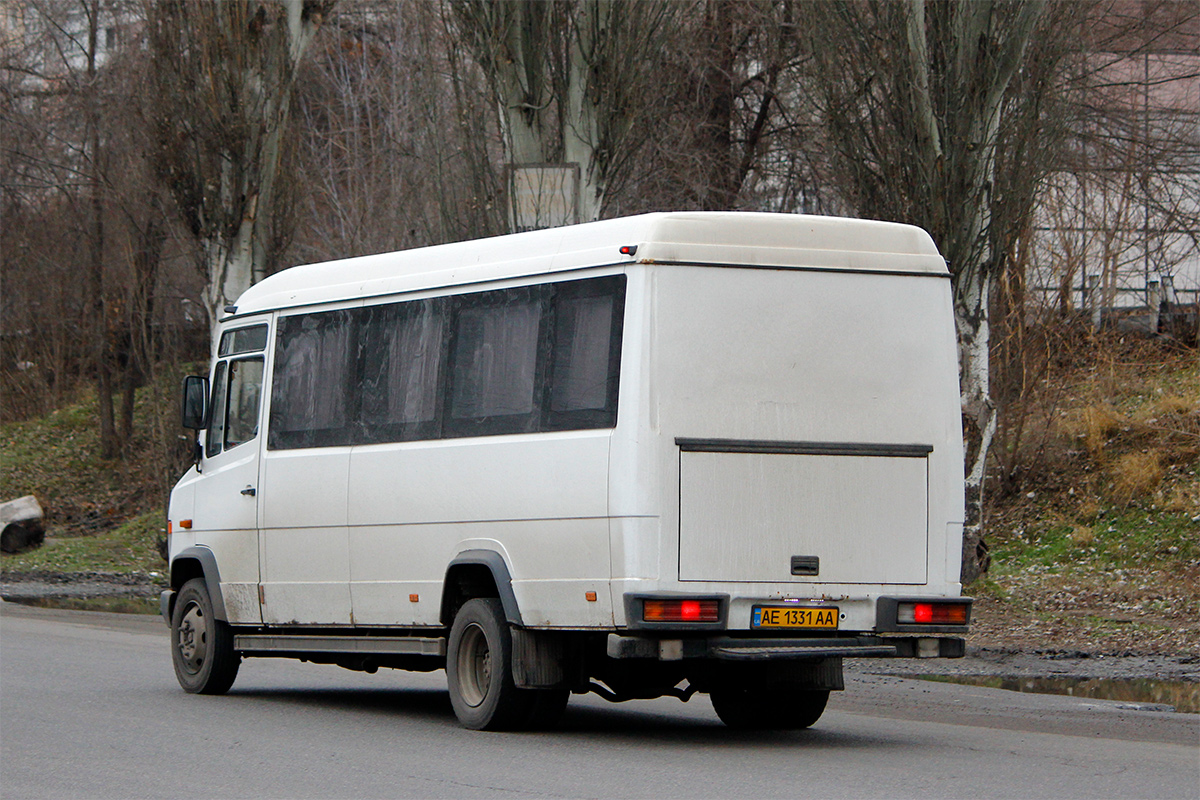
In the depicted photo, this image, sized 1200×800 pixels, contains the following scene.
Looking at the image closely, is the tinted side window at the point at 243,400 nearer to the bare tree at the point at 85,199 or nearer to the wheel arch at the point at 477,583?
the wheel arch at the point at 477,583

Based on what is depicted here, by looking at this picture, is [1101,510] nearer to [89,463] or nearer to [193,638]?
[193,638]

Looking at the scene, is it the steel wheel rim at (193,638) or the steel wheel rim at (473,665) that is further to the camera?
the steel wheel rim at (193,638)

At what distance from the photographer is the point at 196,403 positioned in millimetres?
12734

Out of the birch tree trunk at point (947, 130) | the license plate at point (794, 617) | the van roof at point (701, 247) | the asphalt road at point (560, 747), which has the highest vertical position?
Result: the birch tree trunk at point (947, 130)

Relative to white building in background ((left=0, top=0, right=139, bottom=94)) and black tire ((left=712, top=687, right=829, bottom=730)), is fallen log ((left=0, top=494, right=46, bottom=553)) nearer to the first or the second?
white building in background ((left=0, top=0, right=139, bottom=94))

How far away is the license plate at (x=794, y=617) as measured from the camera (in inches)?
361

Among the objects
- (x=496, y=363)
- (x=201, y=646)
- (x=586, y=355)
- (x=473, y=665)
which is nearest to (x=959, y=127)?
(x=496, y=363)

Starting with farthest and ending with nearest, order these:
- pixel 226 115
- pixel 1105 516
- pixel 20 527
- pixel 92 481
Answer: pixel 92 481 → pixel 20 527 → pixel 226 115 → pixel 1105 516

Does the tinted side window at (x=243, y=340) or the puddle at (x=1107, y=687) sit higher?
the tinted side window at (x=243, y=340)

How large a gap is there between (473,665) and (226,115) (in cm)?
1389

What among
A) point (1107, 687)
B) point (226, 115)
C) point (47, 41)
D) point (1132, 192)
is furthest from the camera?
point (47, 41)

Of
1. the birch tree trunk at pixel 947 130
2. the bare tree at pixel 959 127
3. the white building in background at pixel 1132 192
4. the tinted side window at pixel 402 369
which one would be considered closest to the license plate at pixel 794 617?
the tinted side window at pixel 402 369

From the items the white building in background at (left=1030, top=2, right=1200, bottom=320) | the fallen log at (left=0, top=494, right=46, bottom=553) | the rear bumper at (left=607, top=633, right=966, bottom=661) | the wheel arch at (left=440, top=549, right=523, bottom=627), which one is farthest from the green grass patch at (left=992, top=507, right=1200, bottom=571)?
the fallen log at (left=0, top=494, right=46, bottom=553)

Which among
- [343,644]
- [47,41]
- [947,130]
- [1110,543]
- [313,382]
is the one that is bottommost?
[343,644]
